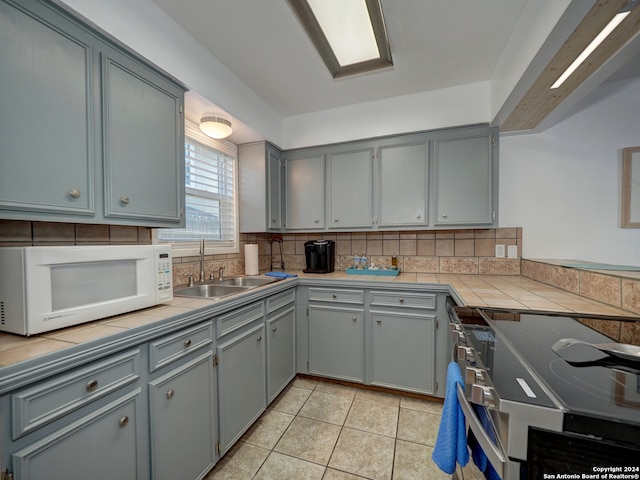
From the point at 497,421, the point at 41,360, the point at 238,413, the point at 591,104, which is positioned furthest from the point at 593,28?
the point at 238,413

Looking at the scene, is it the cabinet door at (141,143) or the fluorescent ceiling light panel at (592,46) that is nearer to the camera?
the fluorescent ceiling light panel at (592,46)

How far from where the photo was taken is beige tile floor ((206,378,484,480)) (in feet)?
4.72

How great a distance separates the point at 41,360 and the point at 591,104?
3.52 metres

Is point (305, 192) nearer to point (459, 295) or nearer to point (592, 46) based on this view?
point (459, 295)

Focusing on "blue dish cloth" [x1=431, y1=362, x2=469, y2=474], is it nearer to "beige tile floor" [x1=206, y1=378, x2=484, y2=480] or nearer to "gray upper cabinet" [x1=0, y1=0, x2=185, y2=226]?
"beige tile floor" [x1=206, y1=378, x2=484, y2=480]

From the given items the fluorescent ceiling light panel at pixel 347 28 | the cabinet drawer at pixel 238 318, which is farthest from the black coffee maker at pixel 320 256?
the fluorescent ceiling light panel at pixel 347 28

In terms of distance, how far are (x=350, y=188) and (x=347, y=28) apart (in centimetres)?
123

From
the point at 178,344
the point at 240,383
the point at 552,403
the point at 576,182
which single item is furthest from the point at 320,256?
the point at 576,182

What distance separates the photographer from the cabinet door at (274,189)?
252 centimetres

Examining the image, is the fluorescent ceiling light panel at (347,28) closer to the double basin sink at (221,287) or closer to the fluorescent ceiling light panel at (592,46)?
the fluorescent ceiling light panel at (592,46)

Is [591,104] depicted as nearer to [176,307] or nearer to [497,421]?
[497,421]

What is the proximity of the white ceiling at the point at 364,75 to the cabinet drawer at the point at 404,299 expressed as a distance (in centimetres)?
Answer: 171

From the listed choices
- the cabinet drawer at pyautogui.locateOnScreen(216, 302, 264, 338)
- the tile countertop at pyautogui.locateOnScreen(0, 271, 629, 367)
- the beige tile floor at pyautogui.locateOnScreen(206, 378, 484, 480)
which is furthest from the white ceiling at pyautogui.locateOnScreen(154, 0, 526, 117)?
the beige tile floor at pyautogui.locateOnScreen(206, 378, 484, 480)

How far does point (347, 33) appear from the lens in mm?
1635
